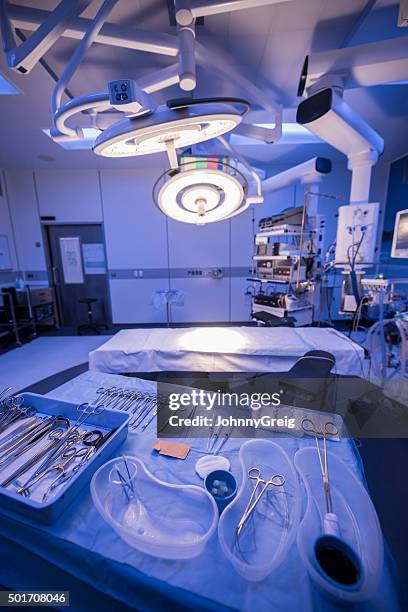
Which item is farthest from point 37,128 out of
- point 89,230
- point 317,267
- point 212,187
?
point 317,267

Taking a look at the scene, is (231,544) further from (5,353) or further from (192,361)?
(5,353)

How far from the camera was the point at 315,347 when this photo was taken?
1770mm

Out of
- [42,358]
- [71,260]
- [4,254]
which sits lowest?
[42,358]

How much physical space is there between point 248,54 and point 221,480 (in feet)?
8.84

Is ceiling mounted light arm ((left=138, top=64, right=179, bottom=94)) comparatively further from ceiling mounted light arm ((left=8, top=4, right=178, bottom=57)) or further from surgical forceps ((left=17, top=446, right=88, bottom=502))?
surgical forceps ((left=17, top=446, right=88, bottom=502))

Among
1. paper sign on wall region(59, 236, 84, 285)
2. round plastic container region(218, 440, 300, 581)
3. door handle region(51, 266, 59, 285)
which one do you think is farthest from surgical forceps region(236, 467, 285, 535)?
door handle region(51, 266, 59, 285)

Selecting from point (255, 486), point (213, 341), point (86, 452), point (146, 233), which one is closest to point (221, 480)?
point (255, 486)

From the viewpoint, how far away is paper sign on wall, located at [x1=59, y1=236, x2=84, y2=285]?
4508 millimetres

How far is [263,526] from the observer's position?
0.58 metres

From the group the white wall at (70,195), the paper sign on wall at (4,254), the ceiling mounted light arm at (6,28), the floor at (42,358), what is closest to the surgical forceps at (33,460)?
the ceiling mounted light arm at (6,28)

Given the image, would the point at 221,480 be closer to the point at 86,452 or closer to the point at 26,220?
the point at 86,452

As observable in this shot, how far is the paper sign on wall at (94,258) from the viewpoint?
4.53 meters

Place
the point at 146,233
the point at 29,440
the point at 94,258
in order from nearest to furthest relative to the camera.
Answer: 1. the point at 29,440
2. the point at 146,233
3. the point at 94,258

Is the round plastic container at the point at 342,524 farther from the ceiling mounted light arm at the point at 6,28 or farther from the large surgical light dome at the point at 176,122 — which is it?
the ceiling mounted light arm at the point at 6,28
